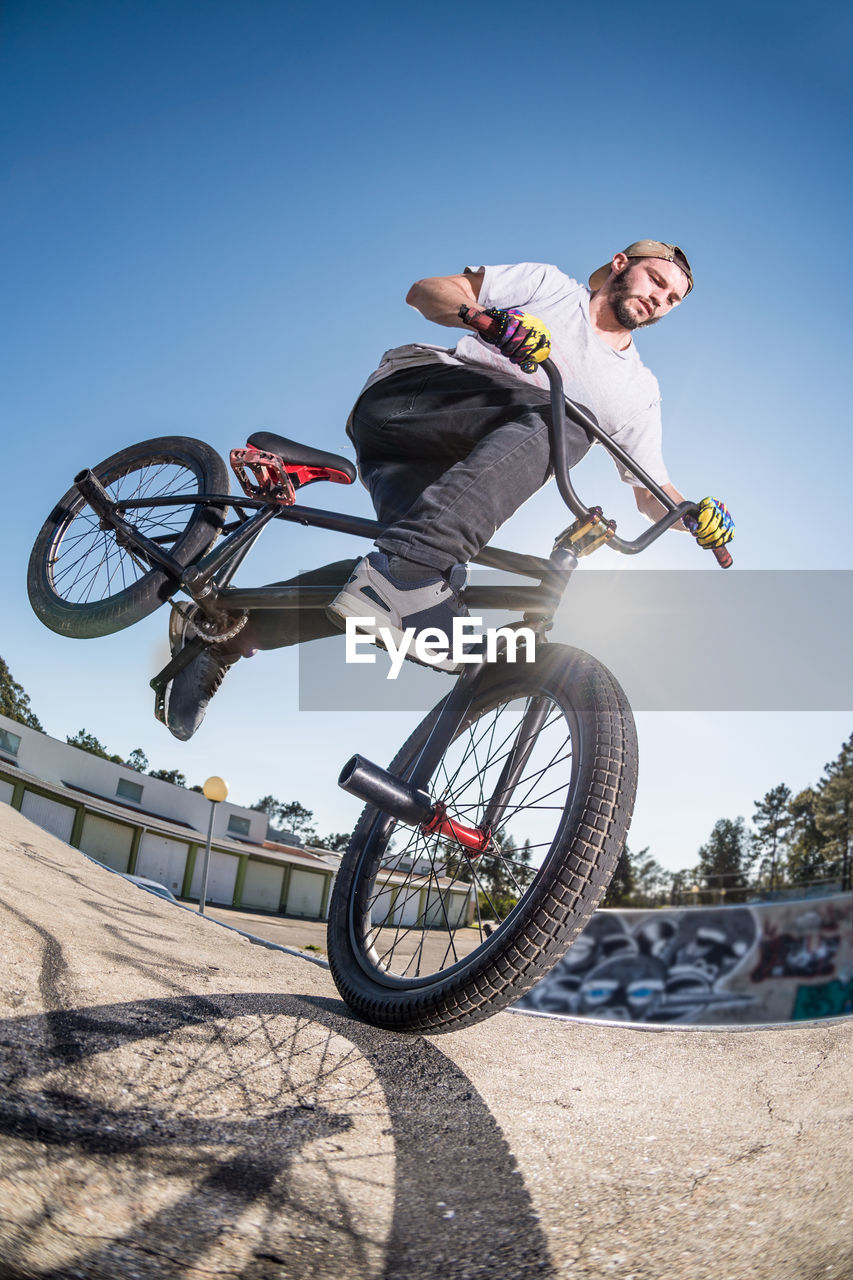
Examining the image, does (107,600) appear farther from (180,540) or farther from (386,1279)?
(386,1279)

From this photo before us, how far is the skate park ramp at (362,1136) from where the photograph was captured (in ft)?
1.77

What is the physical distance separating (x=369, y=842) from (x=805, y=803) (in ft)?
6.83

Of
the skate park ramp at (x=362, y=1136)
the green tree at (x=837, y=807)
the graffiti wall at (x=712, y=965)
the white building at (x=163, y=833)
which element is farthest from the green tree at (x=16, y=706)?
the graffiti wall at (x=712, y=965)

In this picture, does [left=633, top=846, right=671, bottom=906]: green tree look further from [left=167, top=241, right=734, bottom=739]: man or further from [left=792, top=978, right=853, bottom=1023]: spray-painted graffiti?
[left=792, top=978, right=853, bottom=1023]: spray-painted graffiti

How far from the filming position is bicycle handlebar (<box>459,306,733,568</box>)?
57.8 inches

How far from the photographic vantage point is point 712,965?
1104 cm

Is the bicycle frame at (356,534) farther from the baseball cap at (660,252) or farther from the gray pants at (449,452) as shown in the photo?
the baseball cap at (660,252)

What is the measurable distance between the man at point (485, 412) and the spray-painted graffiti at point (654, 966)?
10516 mm

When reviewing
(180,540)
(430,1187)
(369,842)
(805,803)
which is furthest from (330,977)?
(805,803)

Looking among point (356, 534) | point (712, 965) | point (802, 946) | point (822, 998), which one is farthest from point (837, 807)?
point (712, 965)

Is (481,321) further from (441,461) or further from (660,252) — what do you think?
(660,252)

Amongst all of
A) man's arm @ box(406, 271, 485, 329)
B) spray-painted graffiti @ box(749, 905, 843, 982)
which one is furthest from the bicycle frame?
spray-painted graffiti @ box(749, 905, 843, 982)

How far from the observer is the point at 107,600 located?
2654 millimetres

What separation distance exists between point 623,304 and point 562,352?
0.77 ft
